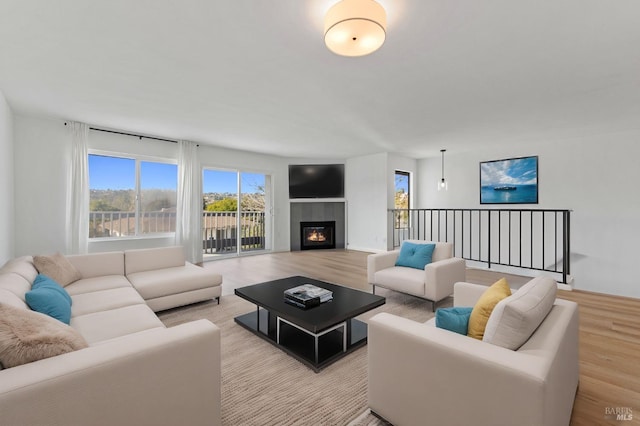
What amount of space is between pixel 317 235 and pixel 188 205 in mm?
3475

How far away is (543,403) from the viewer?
0.97 meters

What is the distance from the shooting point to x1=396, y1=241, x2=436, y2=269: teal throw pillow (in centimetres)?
345

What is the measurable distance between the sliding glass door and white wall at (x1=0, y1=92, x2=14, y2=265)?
2.81 meters

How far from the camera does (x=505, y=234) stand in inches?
252

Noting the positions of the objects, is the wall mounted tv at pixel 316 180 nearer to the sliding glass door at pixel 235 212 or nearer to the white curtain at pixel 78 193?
the sliding glass door at pixel 235 212

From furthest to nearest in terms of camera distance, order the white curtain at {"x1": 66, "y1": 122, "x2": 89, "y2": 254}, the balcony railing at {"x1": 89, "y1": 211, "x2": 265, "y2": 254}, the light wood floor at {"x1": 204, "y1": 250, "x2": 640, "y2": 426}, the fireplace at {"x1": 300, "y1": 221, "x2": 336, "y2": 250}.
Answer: the fireplace at {"x1": 300, "y1": 221, "x2": 336, "y2": 250}, the balcony railing at {"x1": 89, "y1": 211, "x2": 265, "y2": 254}, the white curtain at {"x1": 66, "y1": 122, "x2": 89, "y2": 254}, the light wood floor at {"x1": 204, "y1": 250, "x2": 640, "y2": 426}

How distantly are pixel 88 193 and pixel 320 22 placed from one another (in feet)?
15.5

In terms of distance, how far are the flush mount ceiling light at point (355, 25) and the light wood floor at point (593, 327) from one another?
259 cm

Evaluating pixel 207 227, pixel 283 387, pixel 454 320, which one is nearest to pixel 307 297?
pixel 283 387

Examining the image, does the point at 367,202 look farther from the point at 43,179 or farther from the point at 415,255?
the point at 43,179

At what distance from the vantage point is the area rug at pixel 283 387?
155 cm

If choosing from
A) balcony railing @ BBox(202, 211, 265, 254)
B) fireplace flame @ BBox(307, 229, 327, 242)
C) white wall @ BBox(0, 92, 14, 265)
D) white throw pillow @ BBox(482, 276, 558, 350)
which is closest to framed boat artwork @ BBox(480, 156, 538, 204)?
fireplace flame @ BBox(307, 229, 327, 242)

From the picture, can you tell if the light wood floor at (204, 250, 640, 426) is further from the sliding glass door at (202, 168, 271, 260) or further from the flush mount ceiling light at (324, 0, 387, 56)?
the flush mount ceiling light at (324, 0, 387, 56)

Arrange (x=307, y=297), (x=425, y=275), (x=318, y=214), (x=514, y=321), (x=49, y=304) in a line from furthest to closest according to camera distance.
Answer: (x=318, y=214)
(x=425, y=275)
(x=307, y=297)
(x=49, y=304)
(x=514, y=321)
